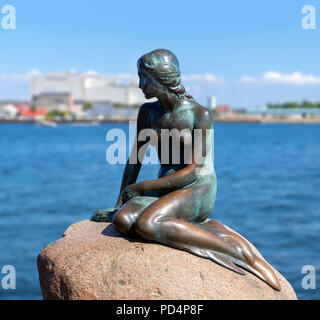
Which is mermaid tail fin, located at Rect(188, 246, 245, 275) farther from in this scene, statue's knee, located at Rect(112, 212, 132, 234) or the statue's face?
the statue's face

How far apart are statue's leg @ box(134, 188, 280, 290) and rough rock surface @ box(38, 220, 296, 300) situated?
0.27ft

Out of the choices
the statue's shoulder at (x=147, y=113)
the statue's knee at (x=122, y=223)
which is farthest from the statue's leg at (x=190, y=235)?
the statue's shoulder at (x=147, y=113)

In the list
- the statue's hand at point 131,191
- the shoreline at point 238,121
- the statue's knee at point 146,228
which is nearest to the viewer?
the statue's knee at point 146,228

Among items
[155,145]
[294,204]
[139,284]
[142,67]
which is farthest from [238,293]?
[294,204]

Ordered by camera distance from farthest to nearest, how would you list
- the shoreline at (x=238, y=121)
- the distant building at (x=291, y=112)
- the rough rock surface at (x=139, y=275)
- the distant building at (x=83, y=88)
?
the distant building at (x=83, y=88) → the distant building at (x=291, y=112) → the shoreline at (x=238, y=121) → the rough rock surface at (x=139, y=275)

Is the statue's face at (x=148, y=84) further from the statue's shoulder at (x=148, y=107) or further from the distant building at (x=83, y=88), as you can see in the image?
the distant building at (x=83, y=88)

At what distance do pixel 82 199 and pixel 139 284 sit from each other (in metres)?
13.7

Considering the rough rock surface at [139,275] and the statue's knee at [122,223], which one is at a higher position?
the statue's knee at [122,223]

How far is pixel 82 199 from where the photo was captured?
18.1 m

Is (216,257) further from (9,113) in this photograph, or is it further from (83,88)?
(83,88)

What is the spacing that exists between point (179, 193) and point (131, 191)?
50 centimetres

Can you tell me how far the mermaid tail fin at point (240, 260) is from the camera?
15.9ft
